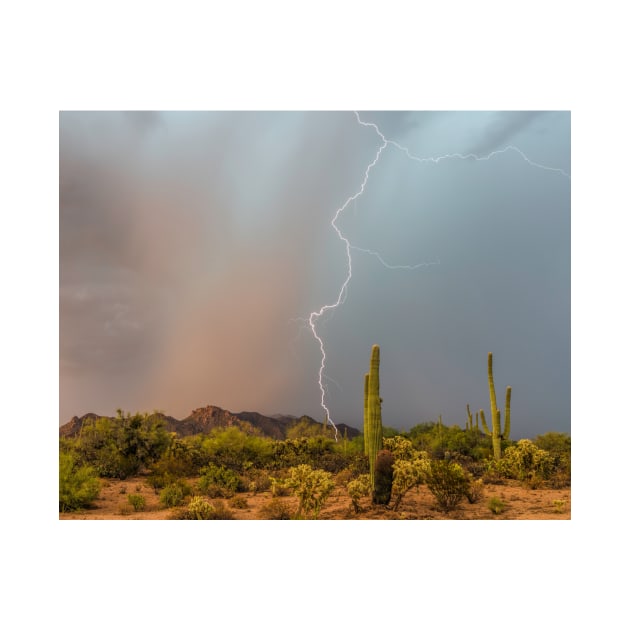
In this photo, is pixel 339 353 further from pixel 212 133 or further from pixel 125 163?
pixel 125 163

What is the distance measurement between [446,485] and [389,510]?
1.01m

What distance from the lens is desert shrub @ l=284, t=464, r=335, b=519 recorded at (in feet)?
22.5

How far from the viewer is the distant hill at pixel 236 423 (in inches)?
405

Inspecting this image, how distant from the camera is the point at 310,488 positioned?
6852 mm

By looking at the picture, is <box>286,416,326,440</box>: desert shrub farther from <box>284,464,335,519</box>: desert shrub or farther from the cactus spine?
<box>284,464,335,519</box>: desert shrub

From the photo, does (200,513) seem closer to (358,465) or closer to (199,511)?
(199,511)

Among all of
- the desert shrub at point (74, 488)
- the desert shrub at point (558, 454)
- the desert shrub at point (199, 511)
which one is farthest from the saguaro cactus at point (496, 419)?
the desert shrub at point (74, 488)

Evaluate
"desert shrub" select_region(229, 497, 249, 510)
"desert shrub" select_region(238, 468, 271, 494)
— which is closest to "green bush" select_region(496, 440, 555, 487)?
"desert shrub" select_region(238, 468, 271, 494)

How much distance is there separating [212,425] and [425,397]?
5.22 meters

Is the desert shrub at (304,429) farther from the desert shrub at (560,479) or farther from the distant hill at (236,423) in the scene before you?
the desert shrub at (560,479)

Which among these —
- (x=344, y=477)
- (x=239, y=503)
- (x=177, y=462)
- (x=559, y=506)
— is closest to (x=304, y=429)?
(x=344, y=477)

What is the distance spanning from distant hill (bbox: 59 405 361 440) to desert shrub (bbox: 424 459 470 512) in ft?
10.9

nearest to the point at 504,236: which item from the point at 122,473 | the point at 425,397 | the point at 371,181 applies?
the point at 371,181

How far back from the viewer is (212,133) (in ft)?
28.8
